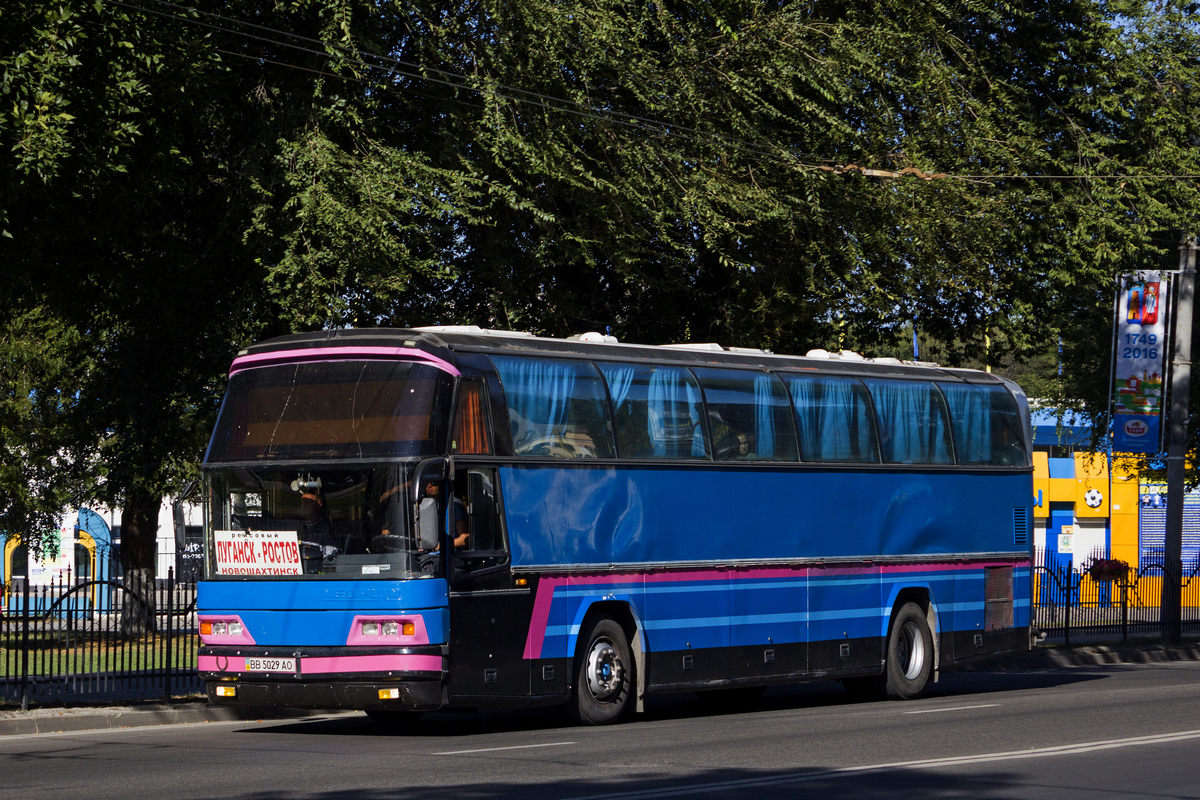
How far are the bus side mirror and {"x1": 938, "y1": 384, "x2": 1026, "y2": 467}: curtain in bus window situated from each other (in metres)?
8.78

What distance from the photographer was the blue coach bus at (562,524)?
47.7 feet

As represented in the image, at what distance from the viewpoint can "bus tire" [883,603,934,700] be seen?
1997 cm

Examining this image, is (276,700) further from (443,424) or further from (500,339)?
(500,339)

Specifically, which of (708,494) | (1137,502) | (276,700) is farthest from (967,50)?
(1137,502)

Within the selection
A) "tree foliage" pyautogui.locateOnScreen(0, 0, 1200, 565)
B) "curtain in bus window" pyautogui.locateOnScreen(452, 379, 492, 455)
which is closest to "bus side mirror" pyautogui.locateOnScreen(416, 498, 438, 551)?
"curtain in bus window" pyautogui.locateOnScreen(452, 379, 492, 455)

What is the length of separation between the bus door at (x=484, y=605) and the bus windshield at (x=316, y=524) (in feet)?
1.30

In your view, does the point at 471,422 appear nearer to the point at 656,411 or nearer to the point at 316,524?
the point at 316,524

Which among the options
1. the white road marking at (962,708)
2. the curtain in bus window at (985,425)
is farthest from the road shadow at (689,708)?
the curtain in bus window at (985,425)

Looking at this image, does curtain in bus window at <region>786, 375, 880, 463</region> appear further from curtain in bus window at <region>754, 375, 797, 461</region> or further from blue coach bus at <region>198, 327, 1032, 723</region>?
curtain in bus window at <region>754, 375, 797, 461</region>

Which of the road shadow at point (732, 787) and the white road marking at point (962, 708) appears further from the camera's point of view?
the white road marking at point (962, 708)

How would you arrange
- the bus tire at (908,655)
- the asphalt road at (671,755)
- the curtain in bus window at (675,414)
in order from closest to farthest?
the asphalt road at (671,755) → the curtain in bus window at (675,414) → the bus tire at (908,655)

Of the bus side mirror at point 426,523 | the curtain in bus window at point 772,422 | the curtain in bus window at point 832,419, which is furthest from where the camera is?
the curtain in bus window at point 832,419

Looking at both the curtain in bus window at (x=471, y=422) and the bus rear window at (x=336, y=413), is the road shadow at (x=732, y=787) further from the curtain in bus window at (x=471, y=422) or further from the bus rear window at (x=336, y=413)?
the curtain in bus window at (x=471, y=422)

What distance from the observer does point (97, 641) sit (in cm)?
1781
